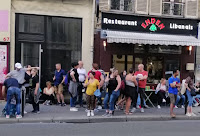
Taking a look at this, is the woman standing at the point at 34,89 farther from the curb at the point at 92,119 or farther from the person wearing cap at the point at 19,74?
the curb at the point at 92,119

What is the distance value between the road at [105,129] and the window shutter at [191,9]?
25.2ft

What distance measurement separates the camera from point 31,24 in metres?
12.0

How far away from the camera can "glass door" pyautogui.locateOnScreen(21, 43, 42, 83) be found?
11.9 m

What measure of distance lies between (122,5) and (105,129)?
797 cm

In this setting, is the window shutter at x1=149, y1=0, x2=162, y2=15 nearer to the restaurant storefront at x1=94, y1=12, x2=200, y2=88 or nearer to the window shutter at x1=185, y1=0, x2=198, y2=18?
the restaurant storefront at x1=94, y1=12, x2=200, y2=88

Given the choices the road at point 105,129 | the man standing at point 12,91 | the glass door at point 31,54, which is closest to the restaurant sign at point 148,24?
the glass door at point 31,54

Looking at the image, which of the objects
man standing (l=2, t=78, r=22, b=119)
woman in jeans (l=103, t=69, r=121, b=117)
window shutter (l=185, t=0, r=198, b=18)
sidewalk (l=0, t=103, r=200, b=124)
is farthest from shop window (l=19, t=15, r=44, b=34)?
window shutter (l=185, t=0, r=198, b=18)

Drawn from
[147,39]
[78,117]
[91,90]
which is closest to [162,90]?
[147,39]

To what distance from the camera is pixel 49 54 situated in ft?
39.8

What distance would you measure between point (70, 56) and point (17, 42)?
8.59 ft

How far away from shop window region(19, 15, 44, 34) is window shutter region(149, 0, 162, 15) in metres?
5.90

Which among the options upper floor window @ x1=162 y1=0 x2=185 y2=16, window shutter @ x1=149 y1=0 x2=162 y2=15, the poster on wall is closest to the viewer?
the poster on wall

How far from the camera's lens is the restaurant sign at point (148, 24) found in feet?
42.3

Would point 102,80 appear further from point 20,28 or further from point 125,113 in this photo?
point 20,28
